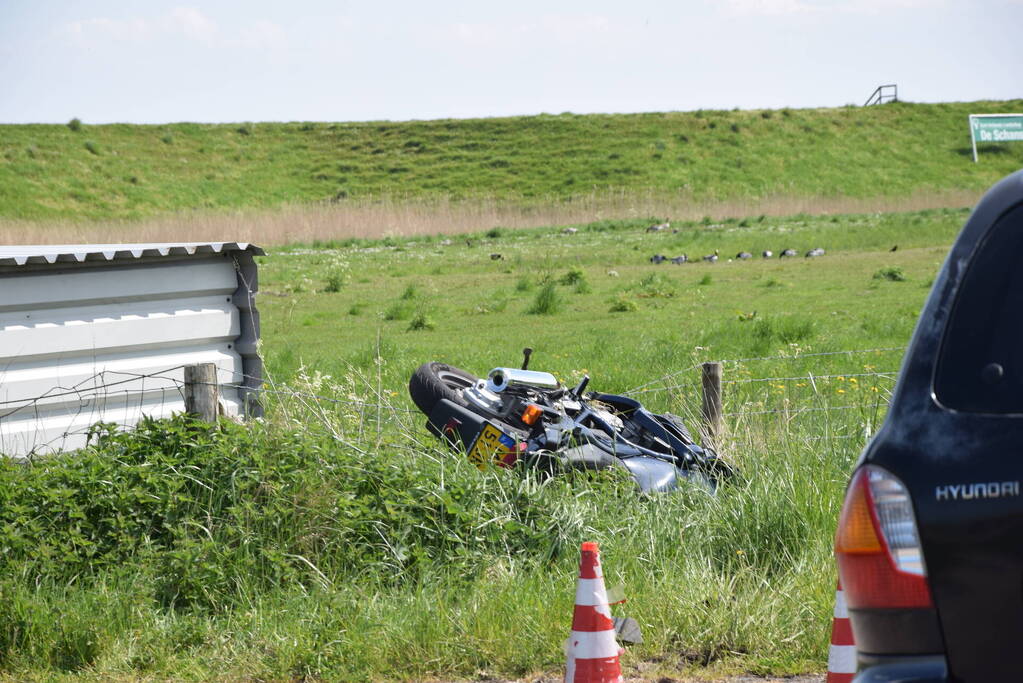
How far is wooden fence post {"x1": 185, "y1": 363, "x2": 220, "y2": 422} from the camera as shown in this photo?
20.9 ft

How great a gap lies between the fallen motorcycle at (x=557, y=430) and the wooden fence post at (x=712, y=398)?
1.30ft

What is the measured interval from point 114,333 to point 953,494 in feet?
21.3

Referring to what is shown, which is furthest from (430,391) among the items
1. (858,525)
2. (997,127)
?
(997,127)

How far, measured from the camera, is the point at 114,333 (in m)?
7.73

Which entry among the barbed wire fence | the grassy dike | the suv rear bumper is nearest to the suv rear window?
the suv rear bumper

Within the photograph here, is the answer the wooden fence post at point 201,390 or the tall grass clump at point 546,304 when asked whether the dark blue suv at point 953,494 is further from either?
the tall grass clump at point 546,304

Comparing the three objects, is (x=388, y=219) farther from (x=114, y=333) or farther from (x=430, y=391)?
(x=430, y=391)

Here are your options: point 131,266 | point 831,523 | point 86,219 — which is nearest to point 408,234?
point 86,219

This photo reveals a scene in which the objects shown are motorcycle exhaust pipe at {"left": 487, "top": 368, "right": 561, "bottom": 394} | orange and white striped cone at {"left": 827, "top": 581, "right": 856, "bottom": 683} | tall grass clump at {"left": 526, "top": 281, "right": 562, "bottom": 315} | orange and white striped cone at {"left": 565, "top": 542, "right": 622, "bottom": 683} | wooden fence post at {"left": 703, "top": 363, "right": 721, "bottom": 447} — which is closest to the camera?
orange and white striped cone at {"left": 565, "top": 542, "right": 622, "bottom": 683}

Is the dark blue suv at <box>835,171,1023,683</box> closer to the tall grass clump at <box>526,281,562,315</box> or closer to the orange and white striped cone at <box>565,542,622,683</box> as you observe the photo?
the orange and white striped cone at <box>565,542,622,683</box>

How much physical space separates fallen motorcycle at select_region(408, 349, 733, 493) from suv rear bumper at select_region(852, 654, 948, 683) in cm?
359

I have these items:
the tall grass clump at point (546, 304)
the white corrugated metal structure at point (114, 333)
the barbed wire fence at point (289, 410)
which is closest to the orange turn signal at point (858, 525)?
the barbed wire fence at point (289, 410)

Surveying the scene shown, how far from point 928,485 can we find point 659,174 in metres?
70.4

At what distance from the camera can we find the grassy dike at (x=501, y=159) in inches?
2677
